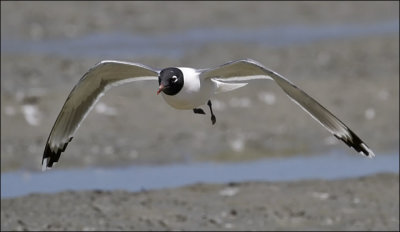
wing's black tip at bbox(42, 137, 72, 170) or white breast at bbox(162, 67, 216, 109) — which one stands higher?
white breast at bbox(162, 67, 216, 109)

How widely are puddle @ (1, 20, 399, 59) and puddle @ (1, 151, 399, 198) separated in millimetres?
3922

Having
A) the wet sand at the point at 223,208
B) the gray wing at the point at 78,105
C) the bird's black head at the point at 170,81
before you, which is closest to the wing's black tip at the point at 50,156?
the gray wing at the point at 78,105

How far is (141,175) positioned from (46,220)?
207 centimetres

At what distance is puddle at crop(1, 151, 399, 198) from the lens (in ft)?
44.9

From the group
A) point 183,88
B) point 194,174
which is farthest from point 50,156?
point 194,174

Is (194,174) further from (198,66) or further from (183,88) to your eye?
(183,88)

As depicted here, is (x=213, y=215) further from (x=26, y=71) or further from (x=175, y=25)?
(x=175, y=25)

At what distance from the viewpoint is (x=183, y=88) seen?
9383 millimetres

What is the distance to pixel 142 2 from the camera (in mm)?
20516

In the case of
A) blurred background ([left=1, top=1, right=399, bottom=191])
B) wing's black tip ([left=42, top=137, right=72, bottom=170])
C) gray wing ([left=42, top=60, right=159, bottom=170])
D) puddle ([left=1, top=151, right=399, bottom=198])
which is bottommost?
puddle ([left=1, top=151, right=399, bottom=198])

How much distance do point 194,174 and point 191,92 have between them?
15.8 ft

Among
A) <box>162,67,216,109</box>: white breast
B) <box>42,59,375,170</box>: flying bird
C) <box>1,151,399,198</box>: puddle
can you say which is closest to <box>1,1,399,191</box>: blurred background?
<box>1,151,399,198</box>: puddle

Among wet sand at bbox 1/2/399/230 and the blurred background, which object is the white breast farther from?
the blurred background

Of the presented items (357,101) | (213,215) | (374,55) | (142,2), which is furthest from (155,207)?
(142,2)
